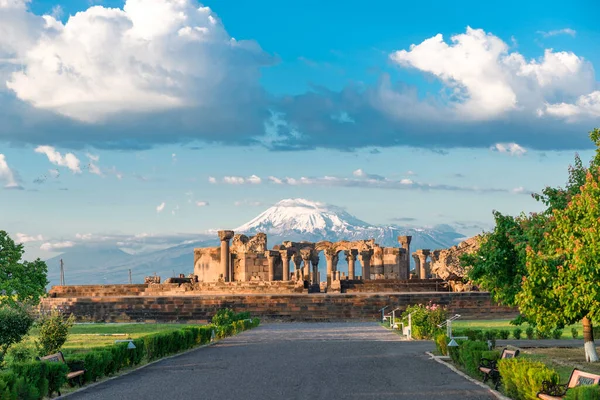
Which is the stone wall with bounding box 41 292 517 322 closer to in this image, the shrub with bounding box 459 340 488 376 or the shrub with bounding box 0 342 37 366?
the shrub with bounding box 0 342 37 366

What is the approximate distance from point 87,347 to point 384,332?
13979 millimetres

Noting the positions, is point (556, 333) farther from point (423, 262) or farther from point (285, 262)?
point (285, 262)

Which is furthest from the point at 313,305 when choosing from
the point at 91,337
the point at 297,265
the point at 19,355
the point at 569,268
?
the point at 297,265

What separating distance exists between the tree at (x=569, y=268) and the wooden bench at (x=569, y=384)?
4.21 m

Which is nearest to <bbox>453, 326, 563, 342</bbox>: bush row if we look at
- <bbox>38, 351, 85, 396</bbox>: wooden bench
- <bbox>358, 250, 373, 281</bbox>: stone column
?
<bbox>38, 351, 85, 396</bbox>: wooden bench

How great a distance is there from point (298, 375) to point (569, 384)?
764 centimetres

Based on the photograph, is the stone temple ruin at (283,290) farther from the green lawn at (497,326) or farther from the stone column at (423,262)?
the green lawn at (497,326)

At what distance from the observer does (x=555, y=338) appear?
30.2m

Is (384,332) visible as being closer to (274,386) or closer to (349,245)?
(274,386)

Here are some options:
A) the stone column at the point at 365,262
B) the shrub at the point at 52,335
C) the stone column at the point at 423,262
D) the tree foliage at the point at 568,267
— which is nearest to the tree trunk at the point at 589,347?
the tree foliage at the point at 568,267

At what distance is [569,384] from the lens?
13984 millimetres

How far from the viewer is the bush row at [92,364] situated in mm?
15289

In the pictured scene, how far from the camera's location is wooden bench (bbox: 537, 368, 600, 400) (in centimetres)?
1302

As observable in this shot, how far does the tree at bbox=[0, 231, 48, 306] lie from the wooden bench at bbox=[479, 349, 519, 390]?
56.6 feet
